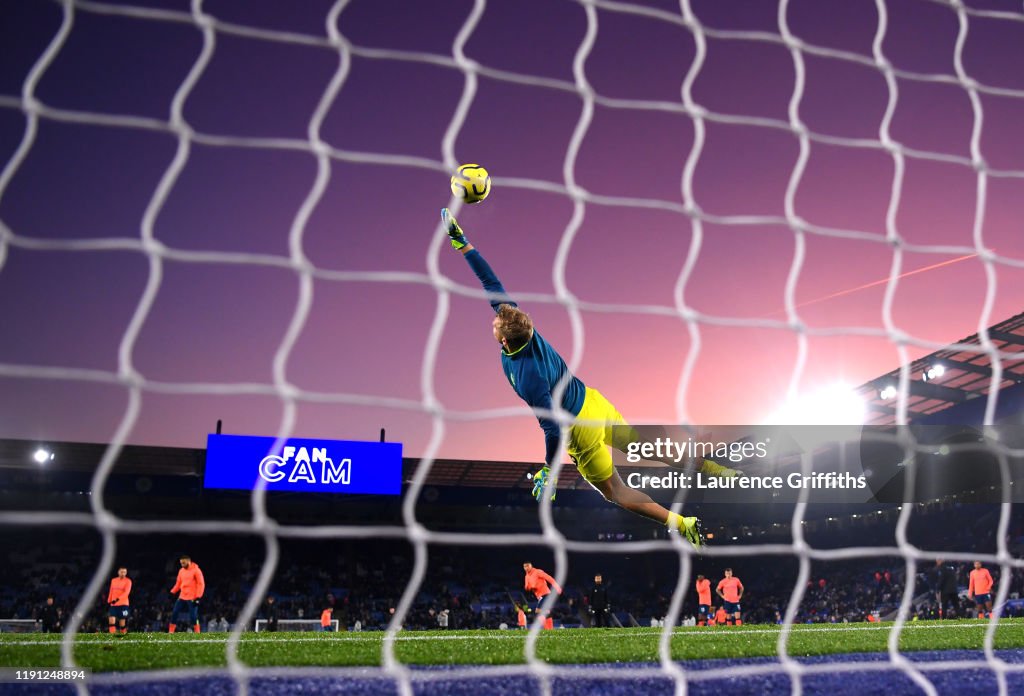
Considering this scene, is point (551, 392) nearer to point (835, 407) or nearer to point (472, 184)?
point (472, 184)

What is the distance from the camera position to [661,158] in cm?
638

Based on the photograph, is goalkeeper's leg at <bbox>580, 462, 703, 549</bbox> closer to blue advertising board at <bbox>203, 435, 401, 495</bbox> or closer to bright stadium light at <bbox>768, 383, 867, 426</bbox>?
bright stadium light at <bbox>768, 383, 867, 426</bbox>

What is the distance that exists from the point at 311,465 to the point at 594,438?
81.0 ft

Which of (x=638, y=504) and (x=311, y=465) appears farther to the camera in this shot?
(x=311, y=465)

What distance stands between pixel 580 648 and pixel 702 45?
5388 millimetres

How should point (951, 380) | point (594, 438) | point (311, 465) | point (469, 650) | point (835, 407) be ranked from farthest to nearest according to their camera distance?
point (311, 465) → point (835, 407) → point (951, 380) → point (469, 650) → point (594, 438)

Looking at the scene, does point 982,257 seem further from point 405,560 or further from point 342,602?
point 405,560

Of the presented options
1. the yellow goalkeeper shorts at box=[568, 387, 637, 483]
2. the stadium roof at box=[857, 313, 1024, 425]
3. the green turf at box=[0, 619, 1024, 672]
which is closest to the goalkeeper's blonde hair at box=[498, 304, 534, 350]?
the yellow goalkeeper shorts at box=[568, 387, 637, 483]

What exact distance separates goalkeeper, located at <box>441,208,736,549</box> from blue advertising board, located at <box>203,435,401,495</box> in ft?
76.0

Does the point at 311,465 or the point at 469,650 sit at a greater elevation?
the point at 311,465

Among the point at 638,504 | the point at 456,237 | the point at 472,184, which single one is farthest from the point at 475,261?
the point at 638,504

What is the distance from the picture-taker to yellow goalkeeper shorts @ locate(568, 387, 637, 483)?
→ 5.98 meters

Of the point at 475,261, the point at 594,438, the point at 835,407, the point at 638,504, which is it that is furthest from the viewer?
the point at 835,407

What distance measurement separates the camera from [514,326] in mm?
5762
